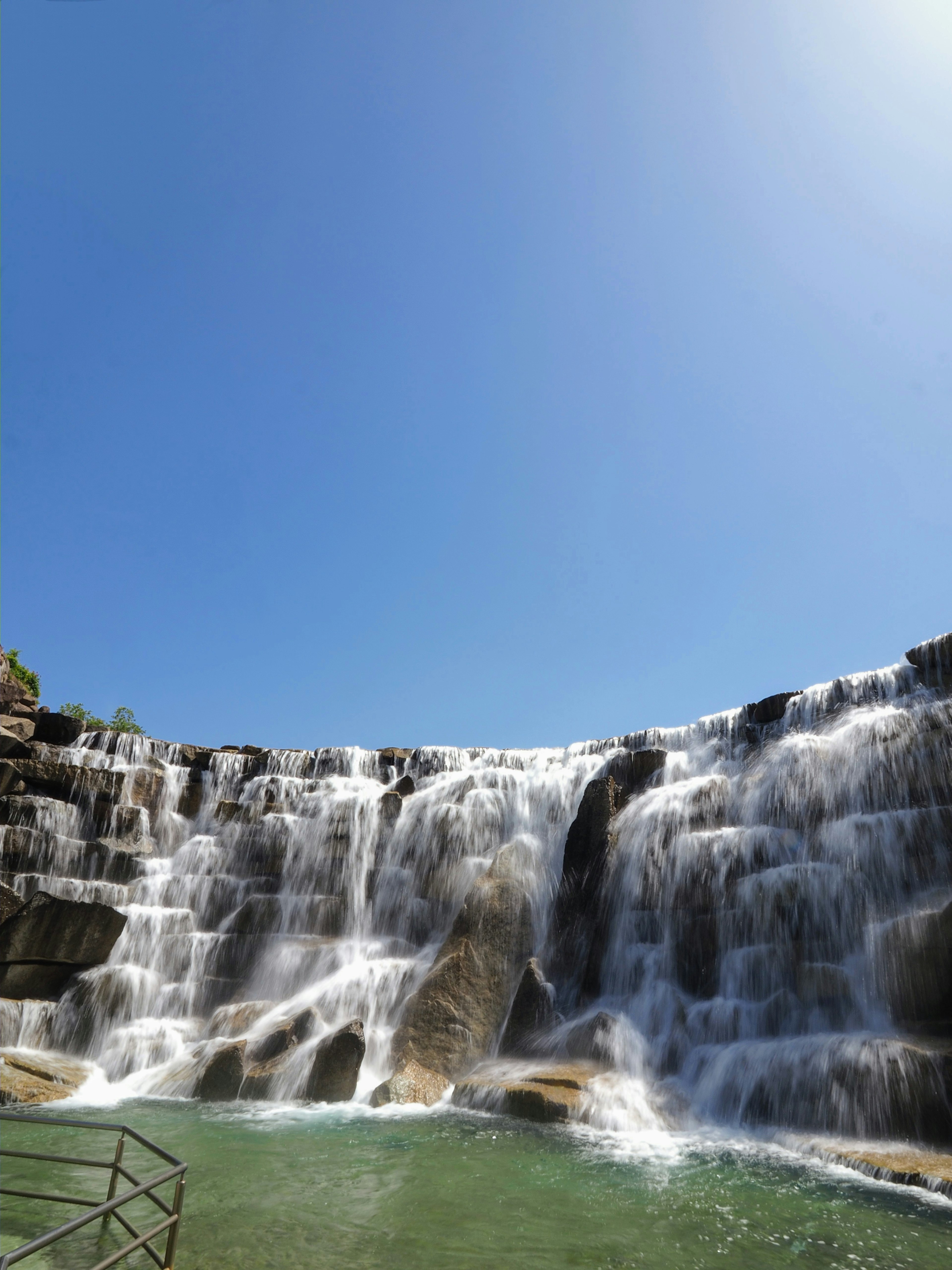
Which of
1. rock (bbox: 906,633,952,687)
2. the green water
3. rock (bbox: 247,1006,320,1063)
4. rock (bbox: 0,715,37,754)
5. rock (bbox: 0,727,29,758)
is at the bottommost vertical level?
the green water

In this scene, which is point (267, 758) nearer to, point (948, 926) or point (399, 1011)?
point (399, 1011)

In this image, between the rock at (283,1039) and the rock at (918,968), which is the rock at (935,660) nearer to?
the rock at (918,968)

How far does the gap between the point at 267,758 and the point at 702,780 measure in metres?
17.8

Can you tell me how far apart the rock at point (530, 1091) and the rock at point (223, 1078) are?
441cm

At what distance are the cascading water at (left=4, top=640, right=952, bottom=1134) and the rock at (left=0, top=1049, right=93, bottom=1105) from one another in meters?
1.04

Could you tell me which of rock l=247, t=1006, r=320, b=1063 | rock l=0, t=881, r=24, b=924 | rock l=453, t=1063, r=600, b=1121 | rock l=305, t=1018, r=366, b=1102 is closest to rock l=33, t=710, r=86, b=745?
rock l=0, t=881, r=24, b=924

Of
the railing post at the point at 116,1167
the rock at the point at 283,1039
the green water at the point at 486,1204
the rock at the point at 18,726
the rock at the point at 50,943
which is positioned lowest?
the green water at the point at 486,1204

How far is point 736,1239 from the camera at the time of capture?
8133 millimetres

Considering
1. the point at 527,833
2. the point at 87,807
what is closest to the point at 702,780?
the point at 527,833

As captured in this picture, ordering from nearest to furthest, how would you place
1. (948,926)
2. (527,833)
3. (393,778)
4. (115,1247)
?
(115,1247)
(948,926)
(527,833)
(393,778)

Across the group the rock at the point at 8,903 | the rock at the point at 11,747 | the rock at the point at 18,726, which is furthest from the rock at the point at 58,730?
the rock at the point at 8,903

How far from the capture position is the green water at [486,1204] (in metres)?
7.61

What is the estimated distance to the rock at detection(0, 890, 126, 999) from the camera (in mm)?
19797

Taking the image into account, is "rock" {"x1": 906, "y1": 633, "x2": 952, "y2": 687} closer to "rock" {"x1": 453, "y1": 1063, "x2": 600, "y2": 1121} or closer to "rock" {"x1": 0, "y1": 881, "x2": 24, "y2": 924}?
"rock" {"x1": 453, "y1": 1063, "x2": 600, "y2": 1121}
